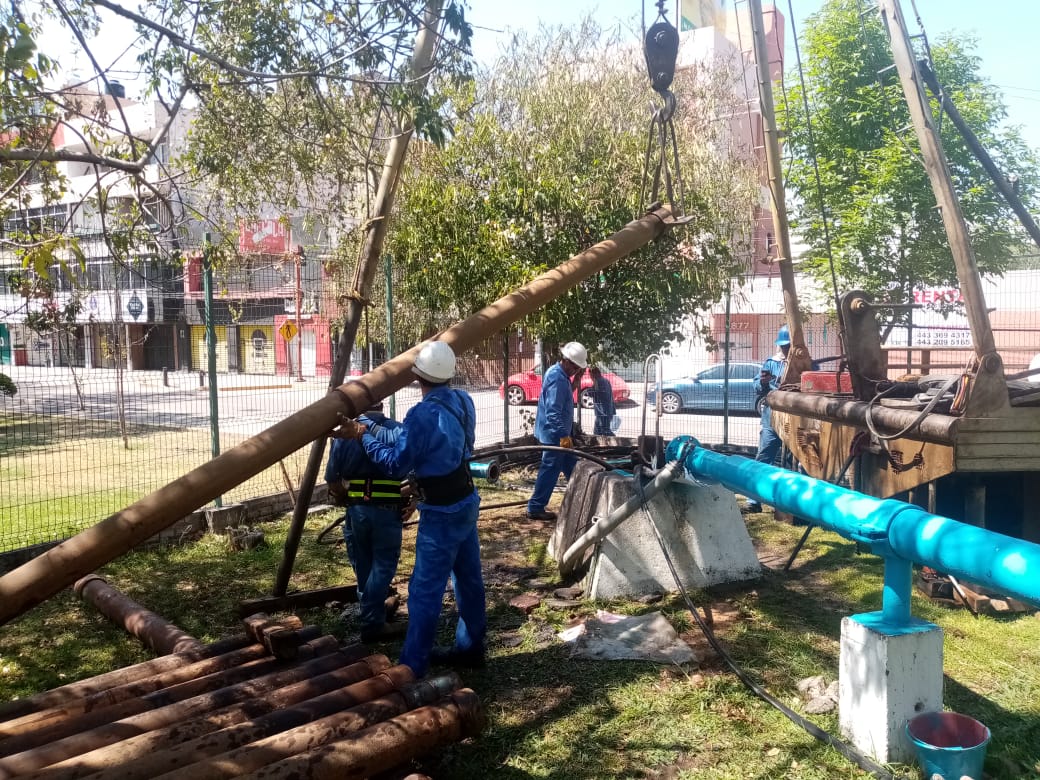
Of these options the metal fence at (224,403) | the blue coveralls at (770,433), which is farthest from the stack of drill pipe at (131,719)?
the blue coveralls at (770,433)

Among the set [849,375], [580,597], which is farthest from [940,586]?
[580,597]

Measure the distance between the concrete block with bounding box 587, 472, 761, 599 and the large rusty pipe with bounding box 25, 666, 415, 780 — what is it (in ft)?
7.44

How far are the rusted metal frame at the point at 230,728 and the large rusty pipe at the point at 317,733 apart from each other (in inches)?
2.8

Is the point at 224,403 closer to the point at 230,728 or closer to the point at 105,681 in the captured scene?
the point at 105,681

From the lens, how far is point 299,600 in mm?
5434

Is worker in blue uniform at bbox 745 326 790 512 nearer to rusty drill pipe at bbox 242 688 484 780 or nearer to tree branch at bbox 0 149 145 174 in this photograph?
rusty drill pipe at bbox 242 688 484 780

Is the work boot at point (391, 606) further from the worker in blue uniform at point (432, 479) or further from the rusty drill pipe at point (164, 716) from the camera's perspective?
the rusty drill pipe at point (164, 716)

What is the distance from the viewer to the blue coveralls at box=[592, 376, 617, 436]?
10.5 meters

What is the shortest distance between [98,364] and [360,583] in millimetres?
13250

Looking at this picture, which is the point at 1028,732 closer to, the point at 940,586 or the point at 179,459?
the point at 940,586

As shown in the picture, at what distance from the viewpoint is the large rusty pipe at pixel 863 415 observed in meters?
4.91

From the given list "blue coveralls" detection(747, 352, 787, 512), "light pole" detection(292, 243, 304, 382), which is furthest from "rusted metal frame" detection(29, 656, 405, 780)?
"light pole" detection(292, 243, 304, 382)

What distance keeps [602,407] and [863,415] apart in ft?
16.8

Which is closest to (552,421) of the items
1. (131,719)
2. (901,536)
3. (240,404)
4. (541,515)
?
(541,515)
